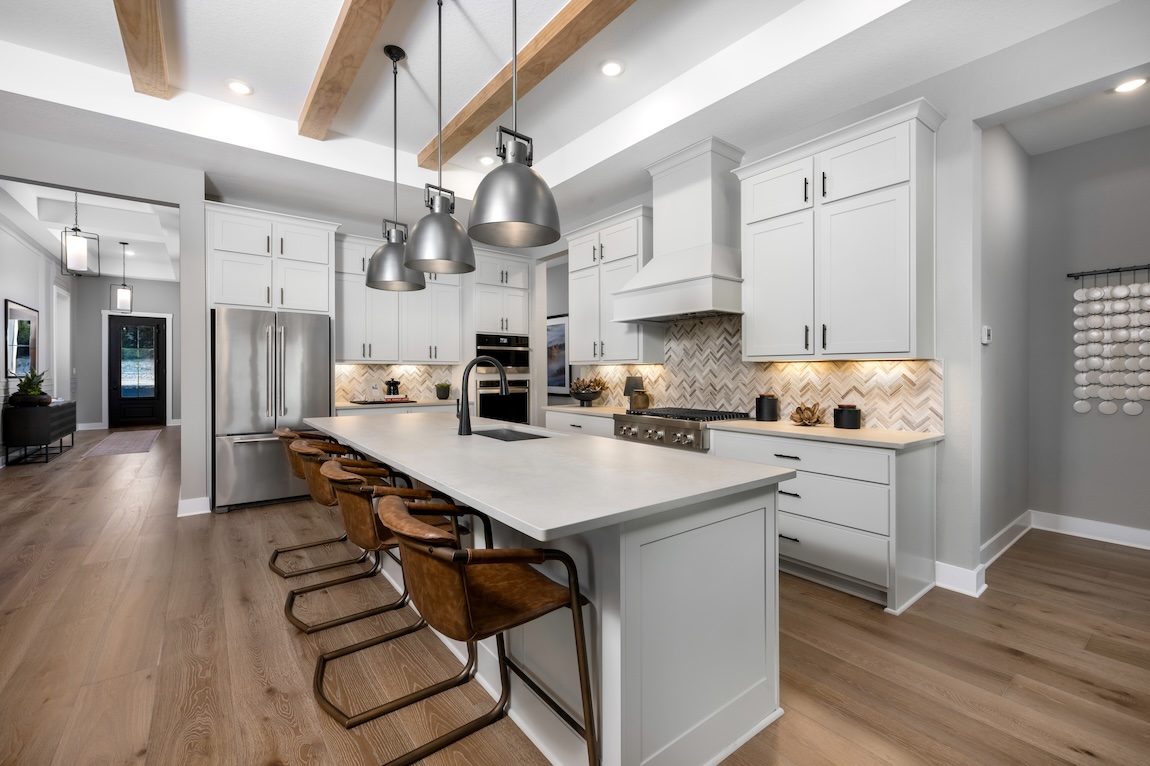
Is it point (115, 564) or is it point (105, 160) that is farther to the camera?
point (105, 160)

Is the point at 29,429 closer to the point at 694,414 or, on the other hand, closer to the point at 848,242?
the point at 694,414

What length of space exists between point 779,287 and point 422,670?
117 inches

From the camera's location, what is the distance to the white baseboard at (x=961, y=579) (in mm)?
2768

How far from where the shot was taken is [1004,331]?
327cm

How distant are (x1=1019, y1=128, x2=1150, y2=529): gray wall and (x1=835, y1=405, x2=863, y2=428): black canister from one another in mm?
1831

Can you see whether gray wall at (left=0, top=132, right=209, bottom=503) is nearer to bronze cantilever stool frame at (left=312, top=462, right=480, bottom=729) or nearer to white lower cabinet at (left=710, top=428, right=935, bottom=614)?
bronze cantilever stool frame at (left=312, top=462, right=480, bottom=729)

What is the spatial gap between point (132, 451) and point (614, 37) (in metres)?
8.53

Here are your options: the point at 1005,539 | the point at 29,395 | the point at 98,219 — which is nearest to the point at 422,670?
the point at 1005,539

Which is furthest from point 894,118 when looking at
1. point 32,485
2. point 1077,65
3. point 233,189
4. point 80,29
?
point 32,485

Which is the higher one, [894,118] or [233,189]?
[233,189]

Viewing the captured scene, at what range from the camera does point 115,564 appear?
315 cm

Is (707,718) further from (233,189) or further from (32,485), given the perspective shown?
(32,485)

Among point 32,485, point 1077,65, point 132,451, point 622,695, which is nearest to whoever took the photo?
point 622,695

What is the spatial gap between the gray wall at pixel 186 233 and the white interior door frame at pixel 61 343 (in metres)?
6.48
